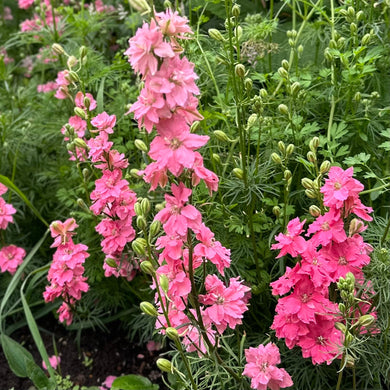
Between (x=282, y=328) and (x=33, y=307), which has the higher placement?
(x=282, y=328)

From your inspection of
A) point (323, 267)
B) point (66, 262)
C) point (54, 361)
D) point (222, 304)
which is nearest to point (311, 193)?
point (323, 267)

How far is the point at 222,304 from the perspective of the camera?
1.39 meters

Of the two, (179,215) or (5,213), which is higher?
(179,215)

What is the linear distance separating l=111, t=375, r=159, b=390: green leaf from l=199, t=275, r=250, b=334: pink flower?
651 millimetres

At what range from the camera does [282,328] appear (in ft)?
4.81

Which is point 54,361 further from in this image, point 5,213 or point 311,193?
point 311,193

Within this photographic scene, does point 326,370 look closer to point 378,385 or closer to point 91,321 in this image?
point 378,385

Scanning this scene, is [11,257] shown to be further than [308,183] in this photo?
Yes

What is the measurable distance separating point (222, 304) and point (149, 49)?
0.64 metres

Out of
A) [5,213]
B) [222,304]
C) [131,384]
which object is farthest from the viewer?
[5,213]

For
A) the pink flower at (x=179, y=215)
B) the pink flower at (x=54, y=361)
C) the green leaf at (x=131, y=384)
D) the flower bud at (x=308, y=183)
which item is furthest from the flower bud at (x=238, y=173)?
the pink flower at (x=54, y=361)

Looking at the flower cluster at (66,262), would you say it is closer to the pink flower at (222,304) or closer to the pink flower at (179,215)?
the pink flower at (222,304)

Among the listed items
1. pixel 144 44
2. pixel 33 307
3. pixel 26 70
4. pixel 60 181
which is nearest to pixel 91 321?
pixel 33 307

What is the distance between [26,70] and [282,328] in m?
2.45
